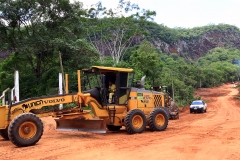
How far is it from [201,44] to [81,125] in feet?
419

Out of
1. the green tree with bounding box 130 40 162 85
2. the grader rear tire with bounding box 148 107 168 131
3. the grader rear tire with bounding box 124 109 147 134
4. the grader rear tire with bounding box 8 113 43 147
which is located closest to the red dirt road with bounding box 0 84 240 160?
the grader rear tire with bounding box 8 113 43 147

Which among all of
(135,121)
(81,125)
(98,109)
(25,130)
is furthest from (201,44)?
(25,130)

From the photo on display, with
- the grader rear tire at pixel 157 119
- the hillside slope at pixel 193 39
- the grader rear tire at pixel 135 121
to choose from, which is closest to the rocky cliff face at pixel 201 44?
the hillside slope at pixel 193 39

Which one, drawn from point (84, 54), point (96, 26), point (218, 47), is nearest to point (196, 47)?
point (218, 47)

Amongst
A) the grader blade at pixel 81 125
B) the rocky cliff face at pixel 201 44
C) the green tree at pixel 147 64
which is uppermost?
the rocky cliff face at pixel 201 44

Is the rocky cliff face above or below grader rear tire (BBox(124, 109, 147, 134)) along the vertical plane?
above

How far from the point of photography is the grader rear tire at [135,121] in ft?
37.6

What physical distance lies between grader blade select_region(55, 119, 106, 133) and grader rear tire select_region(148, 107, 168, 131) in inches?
96.4

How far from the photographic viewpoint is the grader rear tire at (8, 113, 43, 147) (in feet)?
27.5

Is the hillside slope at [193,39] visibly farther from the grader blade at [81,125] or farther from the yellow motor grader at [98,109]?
the grader blade at [81,125]

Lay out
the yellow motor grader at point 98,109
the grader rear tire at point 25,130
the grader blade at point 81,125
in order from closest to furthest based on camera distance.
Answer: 1. the grader rear tire at point 25,130
2. the yellow motor grader at point 98,109
3. the grader blade at point 81,125

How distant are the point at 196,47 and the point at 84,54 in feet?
359

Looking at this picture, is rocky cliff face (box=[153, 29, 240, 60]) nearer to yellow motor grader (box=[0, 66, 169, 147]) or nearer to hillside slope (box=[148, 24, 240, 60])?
hillside slope (box=[148, 24, 240, 60])

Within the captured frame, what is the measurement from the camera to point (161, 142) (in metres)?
9.41
